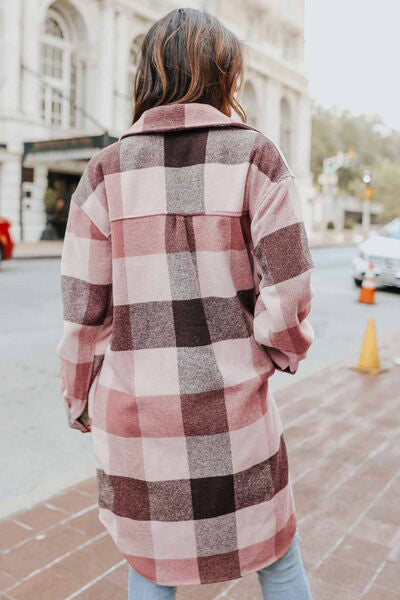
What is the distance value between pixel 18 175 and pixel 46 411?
2176 centimetres

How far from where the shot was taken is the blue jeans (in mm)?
1542

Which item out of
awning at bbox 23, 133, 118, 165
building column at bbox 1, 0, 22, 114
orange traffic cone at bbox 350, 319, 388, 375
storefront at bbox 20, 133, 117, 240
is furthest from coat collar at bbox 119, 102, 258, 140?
building column at bbox 1, 0, 22, 114

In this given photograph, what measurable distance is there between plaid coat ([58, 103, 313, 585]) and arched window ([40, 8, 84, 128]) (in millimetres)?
27107

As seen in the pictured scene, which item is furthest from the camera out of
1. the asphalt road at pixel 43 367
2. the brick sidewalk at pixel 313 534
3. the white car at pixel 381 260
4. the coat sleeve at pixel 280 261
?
the white car at pixel 381 260

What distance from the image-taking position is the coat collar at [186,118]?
4.79 ft

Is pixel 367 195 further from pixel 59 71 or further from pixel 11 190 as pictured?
pixel 11 190

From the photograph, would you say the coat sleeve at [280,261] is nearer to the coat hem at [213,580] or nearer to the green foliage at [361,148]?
the coat hem at [213,580]

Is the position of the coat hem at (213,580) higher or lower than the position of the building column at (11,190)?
lower

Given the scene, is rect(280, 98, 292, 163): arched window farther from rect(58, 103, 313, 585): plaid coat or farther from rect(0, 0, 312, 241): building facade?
rect(58, 103, 313, 585): plaid coat

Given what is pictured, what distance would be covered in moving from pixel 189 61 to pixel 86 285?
57cm

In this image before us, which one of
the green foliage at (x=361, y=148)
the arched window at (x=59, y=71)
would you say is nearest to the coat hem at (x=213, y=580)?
the arched window at (x=59, y=71)

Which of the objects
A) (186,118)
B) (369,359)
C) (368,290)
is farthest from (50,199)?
(186,118)

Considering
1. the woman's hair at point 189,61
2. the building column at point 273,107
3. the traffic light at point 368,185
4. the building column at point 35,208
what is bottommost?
the woman's hair at point 189,61

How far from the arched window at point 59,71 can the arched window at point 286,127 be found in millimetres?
19521
